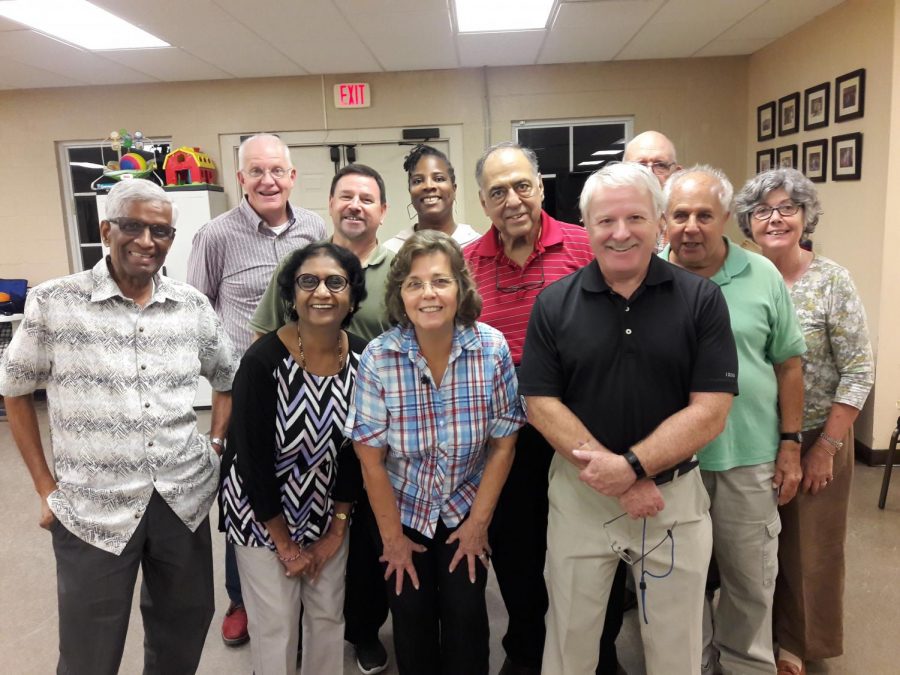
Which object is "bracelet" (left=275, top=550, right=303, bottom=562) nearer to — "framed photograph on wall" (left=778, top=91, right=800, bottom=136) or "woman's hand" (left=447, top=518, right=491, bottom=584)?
"woman's hand" (left=447, top=518, right=491, bottom=584)

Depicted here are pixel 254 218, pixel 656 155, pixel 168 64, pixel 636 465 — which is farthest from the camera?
pixel 168 64

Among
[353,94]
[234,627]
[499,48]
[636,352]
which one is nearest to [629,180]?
[636,352]

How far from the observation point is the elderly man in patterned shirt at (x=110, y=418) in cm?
158

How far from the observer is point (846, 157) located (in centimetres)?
401

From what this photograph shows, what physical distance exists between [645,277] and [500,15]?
3.42 meters

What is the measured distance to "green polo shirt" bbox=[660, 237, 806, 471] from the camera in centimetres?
174

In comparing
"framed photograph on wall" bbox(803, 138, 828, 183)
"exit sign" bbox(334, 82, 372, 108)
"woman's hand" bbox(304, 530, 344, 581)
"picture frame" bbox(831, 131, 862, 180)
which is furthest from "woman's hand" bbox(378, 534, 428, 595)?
"exit sign" bbox(334, 82, 372, 108)

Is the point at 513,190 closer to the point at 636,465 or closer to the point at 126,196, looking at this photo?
the point at 636,465

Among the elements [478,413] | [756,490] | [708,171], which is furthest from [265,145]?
[756,490]

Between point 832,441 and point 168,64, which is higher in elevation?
point 168,64

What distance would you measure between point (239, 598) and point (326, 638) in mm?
831

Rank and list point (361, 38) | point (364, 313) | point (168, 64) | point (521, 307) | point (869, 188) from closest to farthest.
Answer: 1. point (521, 307)
2. point (364, 313)
3. point (869, 188)
4. point (361, 38)
5. point (168, 64)

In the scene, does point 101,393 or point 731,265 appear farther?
point 731,265

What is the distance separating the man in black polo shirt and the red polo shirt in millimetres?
302
